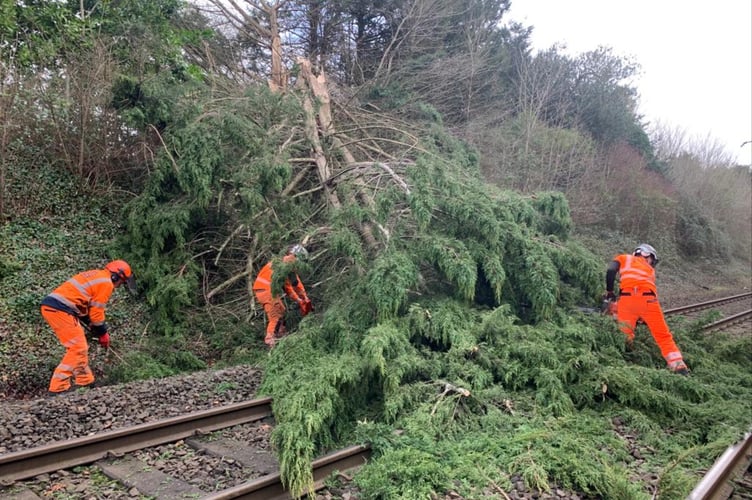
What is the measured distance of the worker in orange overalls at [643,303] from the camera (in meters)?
6.70

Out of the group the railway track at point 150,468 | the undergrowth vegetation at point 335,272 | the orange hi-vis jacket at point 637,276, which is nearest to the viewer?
the railway track at point 150,468

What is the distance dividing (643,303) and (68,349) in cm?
728

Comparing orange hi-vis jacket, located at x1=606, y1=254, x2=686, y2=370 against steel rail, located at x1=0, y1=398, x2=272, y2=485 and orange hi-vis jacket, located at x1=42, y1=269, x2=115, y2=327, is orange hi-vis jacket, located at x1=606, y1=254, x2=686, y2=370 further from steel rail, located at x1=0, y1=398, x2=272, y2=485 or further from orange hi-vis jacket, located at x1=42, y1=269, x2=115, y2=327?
orange hi-vis jacket, located at x1=42, y1=269, x2=115, y2=327

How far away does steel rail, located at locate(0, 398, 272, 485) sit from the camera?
4195 mm

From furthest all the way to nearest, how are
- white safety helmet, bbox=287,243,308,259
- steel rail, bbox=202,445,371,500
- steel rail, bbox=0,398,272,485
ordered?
1. white safety helmet, bbox=287,243,308,259
2. steel rail, bbox=0,398,272,485
3. steel rail, bbox=202,445,371,500

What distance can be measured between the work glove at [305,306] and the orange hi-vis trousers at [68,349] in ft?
10.0

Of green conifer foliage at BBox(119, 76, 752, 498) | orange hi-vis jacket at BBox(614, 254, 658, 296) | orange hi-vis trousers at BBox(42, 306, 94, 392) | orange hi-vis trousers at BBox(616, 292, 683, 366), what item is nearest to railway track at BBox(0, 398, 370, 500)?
green conifer foliage at BBox(119, 76, 752, 498)

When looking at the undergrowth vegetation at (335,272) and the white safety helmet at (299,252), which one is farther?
the white safety helmet at (299,252)

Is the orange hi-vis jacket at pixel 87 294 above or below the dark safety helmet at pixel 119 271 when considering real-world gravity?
below

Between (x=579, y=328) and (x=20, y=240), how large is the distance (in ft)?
29.2

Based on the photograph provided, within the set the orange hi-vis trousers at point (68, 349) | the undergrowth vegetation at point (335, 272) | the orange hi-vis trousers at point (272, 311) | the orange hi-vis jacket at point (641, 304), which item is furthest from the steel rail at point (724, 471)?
the orange hi-vis trousers at point (68, 349)

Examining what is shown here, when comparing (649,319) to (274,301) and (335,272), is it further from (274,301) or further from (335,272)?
(274,301)

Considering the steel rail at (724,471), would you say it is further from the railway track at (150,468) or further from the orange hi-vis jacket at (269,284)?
the orange hi-vis jacket at (269,284)

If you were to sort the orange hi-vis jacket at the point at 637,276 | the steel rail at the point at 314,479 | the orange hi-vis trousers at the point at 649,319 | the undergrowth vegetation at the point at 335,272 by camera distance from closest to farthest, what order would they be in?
the steel rail at the point at 314,479 → the undergrowth vegetation at the point at 335,272 → the orange hi-vis trousers at the point at 649,319 → the orange hi-vis jacket at the point at 637,276
